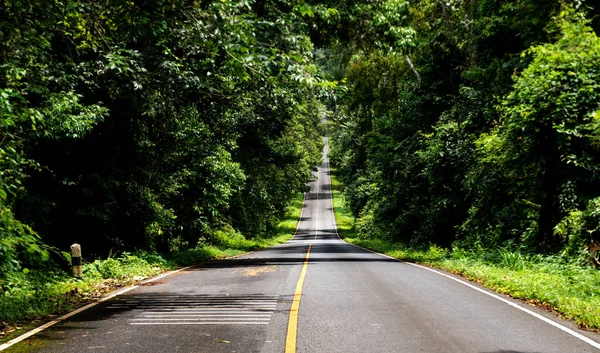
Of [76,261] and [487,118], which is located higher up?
[487,118]

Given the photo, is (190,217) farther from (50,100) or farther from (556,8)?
(556,8)

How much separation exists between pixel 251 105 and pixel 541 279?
1118cm

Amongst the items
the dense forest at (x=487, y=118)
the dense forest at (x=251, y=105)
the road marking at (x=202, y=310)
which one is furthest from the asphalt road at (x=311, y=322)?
the dense forest at (x=487, y=118)

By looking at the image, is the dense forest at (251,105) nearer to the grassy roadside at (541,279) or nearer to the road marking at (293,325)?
the grassy roadside at (541,279)

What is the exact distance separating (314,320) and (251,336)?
49.8 inches

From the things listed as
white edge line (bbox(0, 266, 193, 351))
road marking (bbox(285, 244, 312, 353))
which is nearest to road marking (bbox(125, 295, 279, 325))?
road marking (bbox(285, 244, 312, 353))

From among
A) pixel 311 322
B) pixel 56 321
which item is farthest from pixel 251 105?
pixel 311 322

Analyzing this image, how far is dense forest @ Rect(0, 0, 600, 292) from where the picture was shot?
332 inches

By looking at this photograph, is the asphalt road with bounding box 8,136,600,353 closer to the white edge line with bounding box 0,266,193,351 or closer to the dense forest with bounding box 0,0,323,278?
the white edge line with bounding box 0,266,193,351

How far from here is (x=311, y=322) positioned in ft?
23.4

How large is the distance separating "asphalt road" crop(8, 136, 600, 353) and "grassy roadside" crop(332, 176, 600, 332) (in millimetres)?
471

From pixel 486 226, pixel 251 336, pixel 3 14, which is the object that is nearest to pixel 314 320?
pixel 251 336

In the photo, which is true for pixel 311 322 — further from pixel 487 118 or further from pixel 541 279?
pixel 487 118

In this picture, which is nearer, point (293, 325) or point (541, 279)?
point (293, 325)
